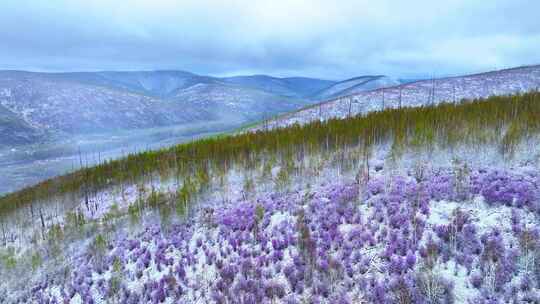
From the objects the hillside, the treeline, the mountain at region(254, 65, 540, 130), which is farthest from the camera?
the mountain at region(254, 65, 540, 130)

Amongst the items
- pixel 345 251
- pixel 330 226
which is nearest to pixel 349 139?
pixel 330 226

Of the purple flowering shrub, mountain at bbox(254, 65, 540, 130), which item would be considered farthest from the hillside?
mountain at bbox(254, 65, 540, 130)

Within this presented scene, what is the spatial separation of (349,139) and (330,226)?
4.23m

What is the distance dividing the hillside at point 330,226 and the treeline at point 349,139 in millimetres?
60

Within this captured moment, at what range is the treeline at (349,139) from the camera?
Answer: 27.3 feet

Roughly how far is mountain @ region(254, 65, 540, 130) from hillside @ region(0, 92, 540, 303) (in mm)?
13708

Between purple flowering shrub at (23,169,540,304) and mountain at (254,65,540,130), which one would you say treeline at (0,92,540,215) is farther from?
mountain at (254,65,540,130)

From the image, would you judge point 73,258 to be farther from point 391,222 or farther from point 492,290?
point 492,290

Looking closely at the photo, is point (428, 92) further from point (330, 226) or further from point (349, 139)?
point (330, 226)

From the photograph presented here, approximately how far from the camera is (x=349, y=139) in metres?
10.1

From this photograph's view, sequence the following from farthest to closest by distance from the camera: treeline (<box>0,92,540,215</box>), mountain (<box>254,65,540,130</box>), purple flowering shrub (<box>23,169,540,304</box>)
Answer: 1. mountain (<box>254,65,540,130</box>)
2. treeline (<box>0,92,540,215</box>)
3. purple flowering shrub (<box>23,169,540,304</box>)

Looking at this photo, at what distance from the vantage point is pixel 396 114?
11.3 meters

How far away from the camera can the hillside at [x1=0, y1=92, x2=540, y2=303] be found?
507cm

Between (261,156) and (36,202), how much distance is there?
9.93 metres
